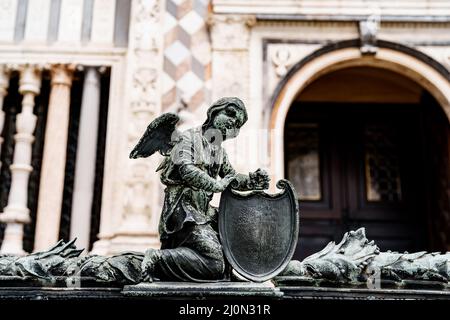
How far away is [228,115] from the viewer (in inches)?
144

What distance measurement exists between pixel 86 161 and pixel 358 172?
4.71m

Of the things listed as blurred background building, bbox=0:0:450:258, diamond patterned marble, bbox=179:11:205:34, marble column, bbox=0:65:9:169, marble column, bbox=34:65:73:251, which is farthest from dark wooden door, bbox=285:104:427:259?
marble column, bbox=0:65:9:169

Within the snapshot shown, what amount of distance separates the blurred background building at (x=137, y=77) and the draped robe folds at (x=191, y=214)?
3646 millimetres

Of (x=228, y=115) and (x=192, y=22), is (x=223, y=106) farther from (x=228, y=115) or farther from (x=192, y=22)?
(x=192, y=22)

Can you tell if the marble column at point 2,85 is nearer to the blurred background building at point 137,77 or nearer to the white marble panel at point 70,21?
the blurred background building at point 137,77

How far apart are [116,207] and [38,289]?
4206 millimetres

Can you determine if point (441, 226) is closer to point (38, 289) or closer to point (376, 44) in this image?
point (376, 44)

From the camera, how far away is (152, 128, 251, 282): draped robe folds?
10.7 ft

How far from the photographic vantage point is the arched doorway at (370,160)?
9.54 meters

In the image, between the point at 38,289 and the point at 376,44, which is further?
the point at 376,44

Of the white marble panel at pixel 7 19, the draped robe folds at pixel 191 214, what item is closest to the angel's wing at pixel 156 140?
the draped robe folds at pixel 191 214

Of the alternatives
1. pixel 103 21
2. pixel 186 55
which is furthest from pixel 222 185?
pixel 103 21

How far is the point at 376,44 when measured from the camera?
7.91 m
